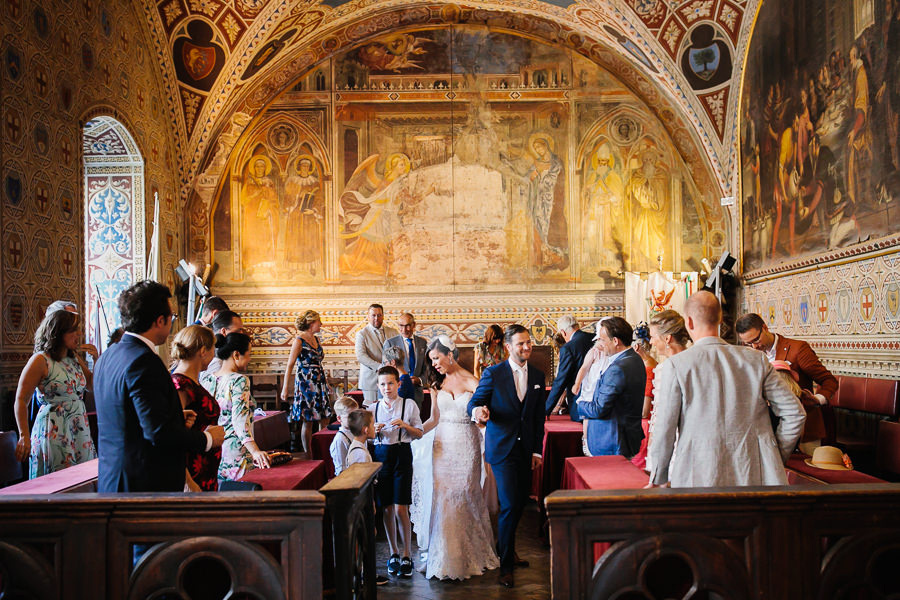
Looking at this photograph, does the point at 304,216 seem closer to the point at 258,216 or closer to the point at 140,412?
the point at 258,216

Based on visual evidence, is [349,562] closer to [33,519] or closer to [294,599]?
[294,599]

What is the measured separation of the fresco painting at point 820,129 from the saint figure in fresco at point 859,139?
0.04 feet

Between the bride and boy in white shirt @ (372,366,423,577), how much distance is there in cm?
18

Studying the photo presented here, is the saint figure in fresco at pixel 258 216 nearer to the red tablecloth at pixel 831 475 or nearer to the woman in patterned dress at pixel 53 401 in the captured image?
the woman in patterned dress at pixel 53 401

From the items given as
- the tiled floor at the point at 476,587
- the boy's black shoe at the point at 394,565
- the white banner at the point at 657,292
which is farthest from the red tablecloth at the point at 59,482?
the white banner at the point at 657,292

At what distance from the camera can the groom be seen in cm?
520

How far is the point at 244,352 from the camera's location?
456 centimetres

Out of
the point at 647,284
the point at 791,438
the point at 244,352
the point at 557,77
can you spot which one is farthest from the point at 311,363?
the point at 557,77

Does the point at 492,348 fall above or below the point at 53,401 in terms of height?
above

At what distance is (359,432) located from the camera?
5098mm

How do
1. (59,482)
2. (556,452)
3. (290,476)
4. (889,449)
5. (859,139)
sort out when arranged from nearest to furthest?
(59,482) → (290,476) → (889,449) → (556,452) → (859,139)

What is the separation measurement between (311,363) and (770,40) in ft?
26.8

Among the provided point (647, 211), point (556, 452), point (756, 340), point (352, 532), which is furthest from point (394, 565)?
point (647, 211)

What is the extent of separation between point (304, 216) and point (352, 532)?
11.0 m
